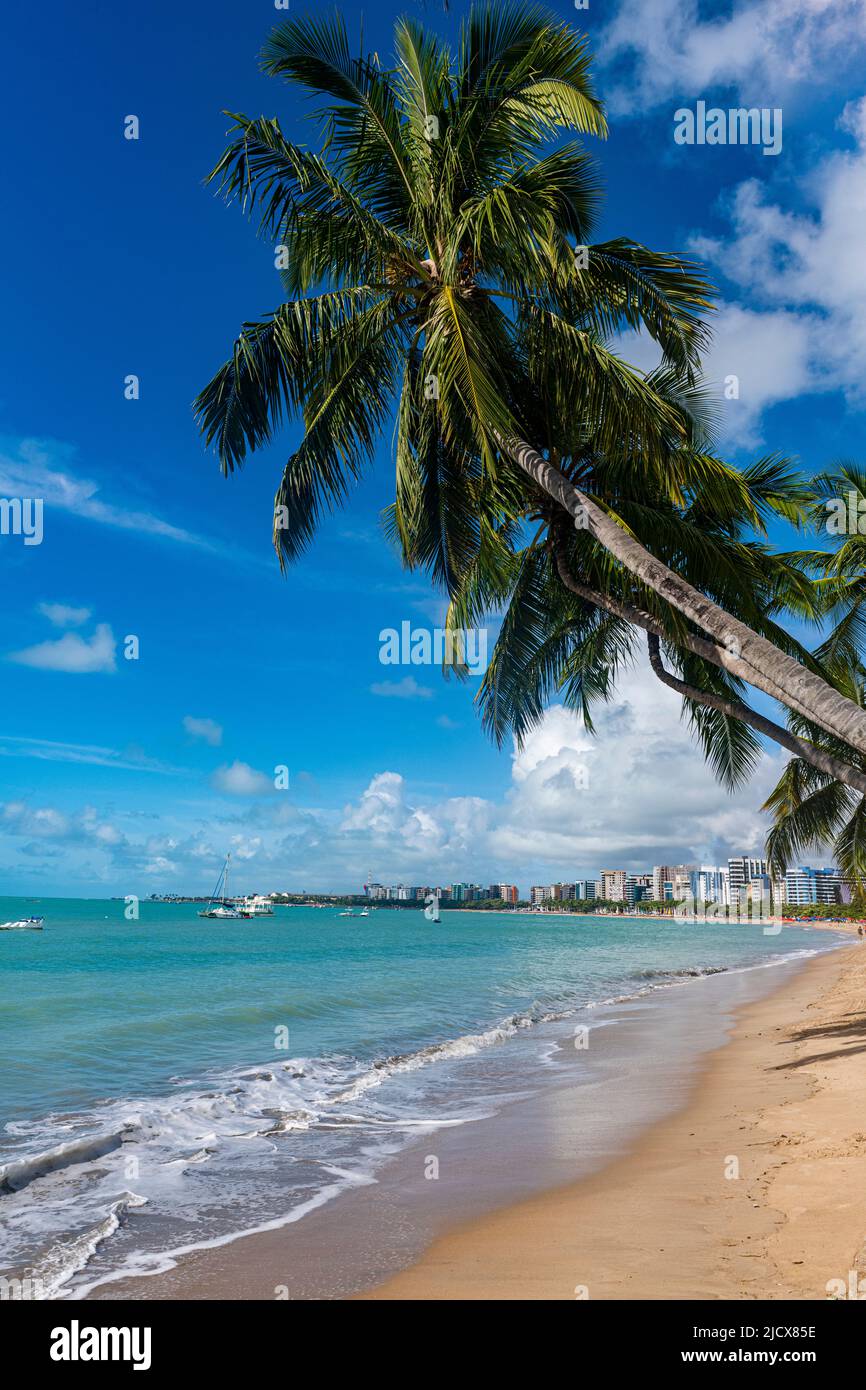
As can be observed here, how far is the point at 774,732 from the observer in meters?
8.74

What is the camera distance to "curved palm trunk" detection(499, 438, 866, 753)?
5929mm

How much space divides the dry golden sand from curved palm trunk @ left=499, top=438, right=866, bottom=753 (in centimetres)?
318

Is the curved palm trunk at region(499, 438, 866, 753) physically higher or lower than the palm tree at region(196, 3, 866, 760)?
lower

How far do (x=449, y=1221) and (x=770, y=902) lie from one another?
165 m

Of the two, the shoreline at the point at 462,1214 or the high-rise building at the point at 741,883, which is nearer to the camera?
the shoreline at the point at 462,1214

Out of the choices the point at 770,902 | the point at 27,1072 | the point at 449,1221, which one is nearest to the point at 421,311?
the point at 449,1221

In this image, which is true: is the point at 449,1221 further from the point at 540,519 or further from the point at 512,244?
the point at 512,244

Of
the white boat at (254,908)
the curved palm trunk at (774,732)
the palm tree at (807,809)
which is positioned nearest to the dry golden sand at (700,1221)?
the curved palm trunk at (774,732)

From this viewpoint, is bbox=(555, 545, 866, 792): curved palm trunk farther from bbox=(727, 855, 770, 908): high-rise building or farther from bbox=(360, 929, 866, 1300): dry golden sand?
bbox=(727, 855, 770, 908): high-rise building

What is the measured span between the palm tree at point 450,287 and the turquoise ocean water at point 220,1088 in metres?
6.46

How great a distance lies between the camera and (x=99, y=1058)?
51.3ft

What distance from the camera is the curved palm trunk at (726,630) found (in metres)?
5.93

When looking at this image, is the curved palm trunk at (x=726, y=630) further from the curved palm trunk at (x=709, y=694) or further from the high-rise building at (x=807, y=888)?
the high-rise building at (x=807, y=888)

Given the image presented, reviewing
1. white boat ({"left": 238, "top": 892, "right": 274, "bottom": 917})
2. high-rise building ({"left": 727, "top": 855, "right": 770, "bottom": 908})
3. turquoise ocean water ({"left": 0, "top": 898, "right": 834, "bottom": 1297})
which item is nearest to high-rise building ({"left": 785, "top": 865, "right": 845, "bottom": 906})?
high-rise building ({"left": 727, "top": 855, "right": 770, "bottom": 908})
